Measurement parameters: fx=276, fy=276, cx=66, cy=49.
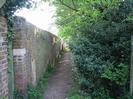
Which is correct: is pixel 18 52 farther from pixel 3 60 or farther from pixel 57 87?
pixel 57 87

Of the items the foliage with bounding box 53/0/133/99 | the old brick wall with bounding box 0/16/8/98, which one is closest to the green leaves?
the foliage with bounding box 53/0/133/99

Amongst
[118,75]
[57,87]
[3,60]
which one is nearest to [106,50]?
[118,75]

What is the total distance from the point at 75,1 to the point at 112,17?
330cm

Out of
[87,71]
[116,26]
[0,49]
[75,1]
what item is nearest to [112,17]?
[116,26]

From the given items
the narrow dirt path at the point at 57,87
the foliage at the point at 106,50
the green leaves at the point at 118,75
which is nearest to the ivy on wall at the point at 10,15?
the foliage at the point at 106,50

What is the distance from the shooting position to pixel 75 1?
11.7 meters

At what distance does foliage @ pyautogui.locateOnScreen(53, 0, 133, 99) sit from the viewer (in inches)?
308

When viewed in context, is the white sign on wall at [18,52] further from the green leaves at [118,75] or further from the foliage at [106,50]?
the green leaves at [118,75]

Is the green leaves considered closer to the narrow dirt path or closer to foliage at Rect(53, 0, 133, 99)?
foliage at Rect(53, 0, 133, 99)

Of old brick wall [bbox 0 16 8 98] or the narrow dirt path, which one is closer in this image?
old brick wall [bbox 0 16 8 98]

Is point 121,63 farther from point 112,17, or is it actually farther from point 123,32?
point 112,17

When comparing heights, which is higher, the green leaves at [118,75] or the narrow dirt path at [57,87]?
the green leaves at [118,75]

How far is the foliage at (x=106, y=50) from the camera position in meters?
7.82

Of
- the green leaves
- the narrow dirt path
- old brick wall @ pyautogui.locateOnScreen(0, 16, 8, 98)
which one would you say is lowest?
the narrow dirt path
